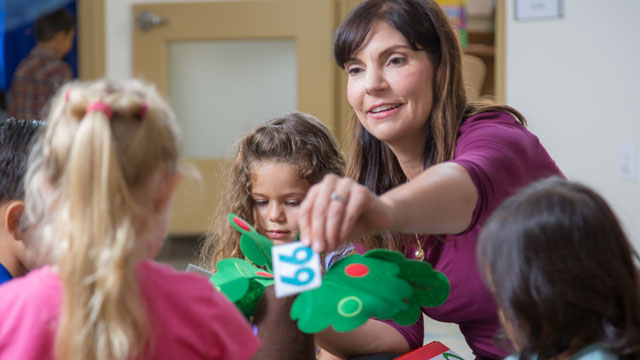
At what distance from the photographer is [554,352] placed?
0.74 meters

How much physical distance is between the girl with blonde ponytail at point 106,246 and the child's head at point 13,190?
0.40 metres

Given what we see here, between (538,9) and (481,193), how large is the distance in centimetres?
228

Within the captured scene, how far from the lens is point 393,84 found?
1.11 meters

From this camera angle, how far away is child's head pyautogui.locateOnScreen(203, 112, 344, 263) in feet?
4.43

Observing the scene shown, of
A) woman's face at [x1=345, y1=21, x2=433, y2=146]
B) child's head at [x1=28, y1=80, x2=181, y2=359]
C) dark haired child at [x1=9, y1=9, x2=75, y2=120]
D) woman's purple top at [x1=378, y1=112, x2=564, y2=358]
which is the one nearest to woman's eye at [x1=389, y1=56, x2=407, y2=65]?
woman's face at [x1=345, y1=21, x2=433, y2=146]

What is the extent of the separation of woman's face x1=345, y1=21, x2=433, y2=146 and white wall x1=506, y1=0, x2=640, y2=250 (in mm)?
1909

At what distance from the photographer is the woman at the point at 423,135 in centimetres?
101

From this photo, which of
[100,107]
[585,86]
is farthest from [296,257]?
[585,86]

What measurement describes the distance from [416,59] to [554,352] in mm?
534

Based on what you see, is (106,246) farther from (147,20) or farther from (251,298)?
(147,20)

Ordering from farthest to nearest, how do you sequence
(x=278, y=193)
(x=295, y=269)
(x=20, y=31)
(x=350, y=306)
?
(x=20, y=31) < (x=278, y=193) < (x=350, y=306) < (x=295, y=269)

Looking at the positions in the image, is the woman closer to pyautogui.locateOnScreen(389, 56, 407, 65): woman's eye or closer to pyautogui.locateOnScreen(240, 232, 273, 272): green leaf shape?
pyautogui.locateOnScreen(389, 56, 407, 65): woman's eye

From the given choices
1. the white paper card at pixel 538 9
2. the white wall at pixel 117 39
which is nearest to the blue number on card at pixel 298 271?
the white paper card at pixel 538 9

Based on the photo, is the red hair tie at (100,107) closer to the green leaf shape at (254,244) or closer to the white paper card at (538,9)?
the green leaf shape at (254,244)
